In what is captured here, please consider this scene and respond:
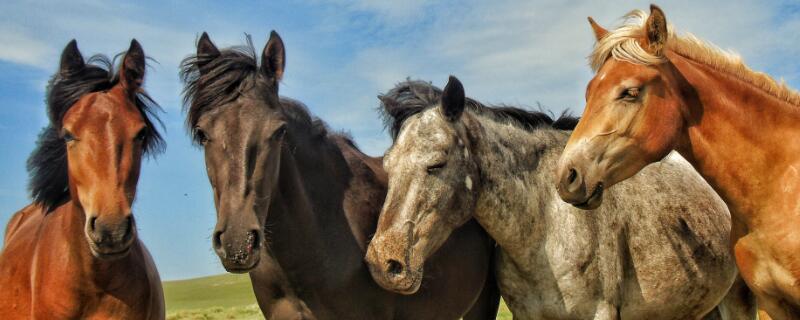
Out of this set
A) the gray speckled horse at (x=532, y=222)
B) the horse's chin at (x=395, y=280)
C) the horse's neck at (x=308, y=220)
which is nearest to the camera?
the horse's chin at (x=395, y=280)

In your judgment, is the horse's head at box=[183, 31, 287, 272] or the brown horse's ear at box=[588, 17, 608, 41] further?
the brown horse's ear at box=[588, 17, 608, 41]

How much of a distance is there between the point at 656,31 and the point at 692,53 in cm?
52

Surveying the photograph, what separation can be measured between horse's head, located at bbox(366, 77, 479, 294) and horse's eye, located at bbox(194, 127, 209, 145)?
4.61ft

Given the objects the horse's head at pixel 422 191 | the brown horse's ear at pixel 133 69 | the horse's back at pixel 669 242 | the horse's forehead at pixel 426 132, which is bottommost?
the horse's back at pixel 669 242

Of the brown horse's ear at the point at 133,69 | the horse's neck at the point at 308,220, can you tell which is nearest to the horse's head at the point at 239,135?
the horse's neck at the point at 308,220

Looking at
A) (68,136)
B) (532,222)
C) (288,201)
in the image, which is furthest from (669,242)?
(68,136)

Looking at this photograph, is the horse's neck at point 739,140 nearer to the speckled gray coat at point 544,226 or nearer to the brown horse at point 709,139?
the brown horse at point 709,139

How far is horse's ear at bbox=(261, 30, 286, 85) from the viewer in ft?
16.3

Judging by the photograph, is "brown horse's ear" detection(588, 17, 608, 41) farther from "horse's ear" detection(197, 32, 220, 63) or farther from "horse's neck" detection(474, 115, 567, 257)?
"horse's ear" detection(197, 32, 220, 63)

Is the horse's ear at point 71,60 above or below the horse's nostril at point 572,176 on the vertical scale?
above

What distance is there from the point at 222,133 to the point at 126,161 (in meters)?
0.72

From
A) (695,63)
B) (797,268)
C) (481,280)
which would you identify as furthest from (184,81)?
(797,268)

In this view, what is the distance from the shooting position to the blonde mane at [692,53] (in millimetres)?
4684

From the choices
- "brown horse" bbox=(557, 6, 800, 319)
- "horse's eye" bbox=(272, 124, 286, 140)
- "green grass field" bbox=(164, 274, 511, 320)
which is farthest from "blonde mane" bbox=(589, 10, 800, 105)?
"green grass field" bbox=(164, 274, 511, 320)
